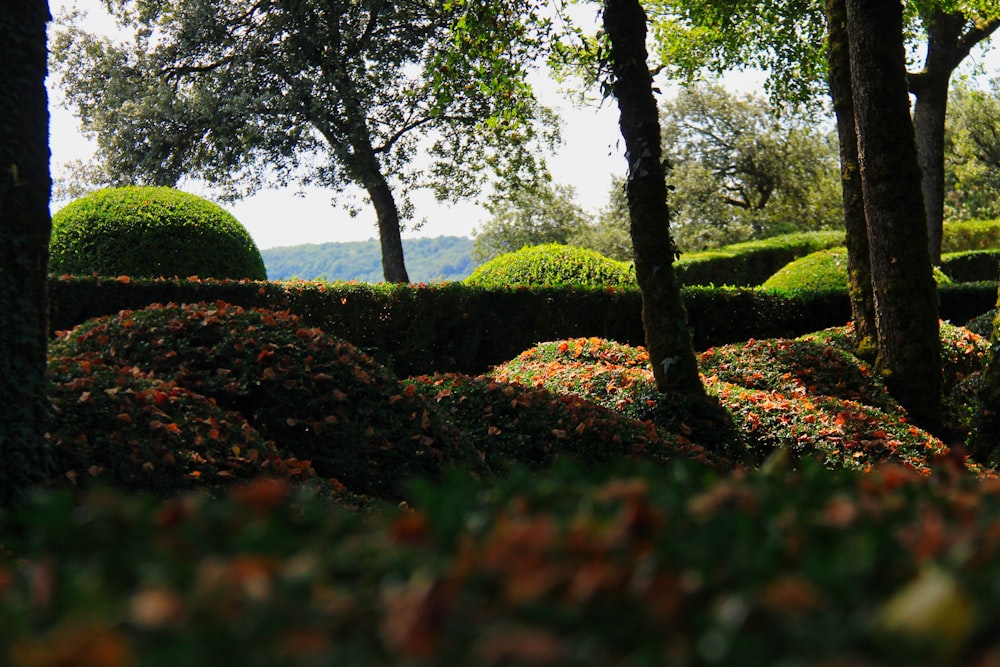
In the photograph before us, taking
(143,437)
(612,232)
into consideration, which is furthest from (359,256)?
(143,437)

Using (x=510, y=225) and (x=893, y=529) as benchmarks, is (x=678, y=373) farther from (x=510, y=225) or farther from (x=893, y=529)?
(x=510, y=225)

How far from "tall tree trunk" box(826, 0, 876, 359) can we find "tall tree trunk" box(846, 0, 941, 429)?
120cm

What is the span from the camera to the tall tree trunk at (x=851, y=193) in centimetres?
1055

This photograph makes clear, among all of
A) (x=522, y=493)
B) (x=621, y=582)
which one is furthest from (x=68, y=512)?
(x=621, y=582)

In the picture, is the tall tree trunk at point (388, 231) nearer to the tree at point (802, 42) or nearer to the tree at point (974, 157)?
the tree at point (802, 42)

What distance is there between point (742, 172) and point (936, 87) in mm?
19343

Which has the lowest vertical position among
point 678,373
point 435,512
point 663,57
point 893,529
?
point 678,373

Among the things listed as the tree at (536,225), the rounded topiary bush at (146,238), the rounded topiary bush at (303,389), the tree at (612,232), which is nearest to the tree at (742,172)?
the tree at (612,232)

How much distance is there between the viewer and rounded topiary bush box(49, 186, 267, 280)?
1266 centimetres

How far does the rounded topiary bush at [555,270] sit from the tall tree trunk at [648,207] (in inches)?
218

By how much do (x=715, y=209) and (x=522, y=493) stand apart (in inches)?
1580

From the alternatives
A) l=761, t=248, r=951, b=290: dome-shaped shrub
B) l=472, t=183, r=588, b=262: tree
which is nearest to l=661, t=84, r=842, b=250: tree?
l=472, t=183, r=588, b=262: tree

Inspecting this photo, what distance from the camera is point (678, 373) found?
27.4 ft

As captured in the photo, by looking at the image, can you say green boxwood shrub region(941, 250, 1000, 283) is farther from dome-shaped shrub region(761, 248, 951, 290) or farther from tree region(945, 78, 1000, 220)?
tree region(945, 78, 1000, 220)
